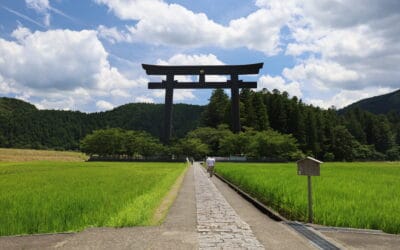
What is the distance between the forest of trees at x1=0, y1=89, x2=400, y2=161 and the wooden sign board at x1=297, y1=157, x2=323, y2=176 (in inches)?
1394

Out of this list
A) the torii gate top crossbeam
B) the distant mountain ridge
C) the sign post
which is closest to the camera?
the sign post

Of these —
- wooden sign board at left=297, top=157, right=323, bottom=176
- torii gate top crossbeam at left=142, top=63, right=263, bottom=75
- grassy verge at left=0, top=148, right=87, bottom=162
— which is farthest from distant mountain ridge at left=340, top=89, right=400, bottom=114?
wooden sign board at left=297, top=157, right=323, bottom=176

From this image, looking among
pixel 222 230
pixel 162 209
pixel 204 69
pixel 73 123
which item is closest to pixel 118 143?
pixel 204 69

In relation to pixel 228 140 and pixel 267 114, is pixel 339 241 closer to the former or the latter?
pixel 228 140

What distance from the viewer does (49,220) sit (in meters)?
6.18

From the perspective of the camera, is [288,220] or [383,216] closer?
[383,216]

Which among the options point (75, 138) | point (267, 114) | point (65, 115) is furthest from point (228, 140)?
point (65, 115)

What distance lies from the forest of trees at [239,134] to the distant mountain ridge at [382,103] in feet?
228

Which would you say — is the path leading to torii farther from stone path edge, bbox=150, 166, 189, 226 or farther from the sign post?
the sign post

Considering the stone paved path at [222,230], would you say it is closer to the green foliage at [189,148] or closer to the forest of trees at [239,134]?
the forest of trees at [239,134]

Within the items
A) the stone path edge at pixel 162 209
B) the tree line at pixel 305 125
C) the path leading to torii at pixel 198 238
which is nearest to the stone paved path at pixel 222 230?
the path leading to torii at pixel 198 238

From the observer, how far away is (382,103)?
17112cm

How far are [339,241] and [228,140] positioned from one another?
40.5 meters

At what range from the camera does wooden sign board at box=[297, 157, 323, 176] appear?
6.23 m
